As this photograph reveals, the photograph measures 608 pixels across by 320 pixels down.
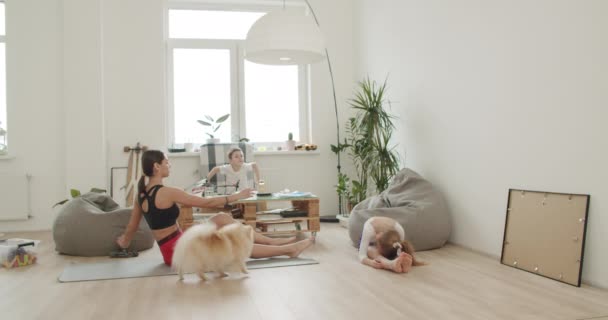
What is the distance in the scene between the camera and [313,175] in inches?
280

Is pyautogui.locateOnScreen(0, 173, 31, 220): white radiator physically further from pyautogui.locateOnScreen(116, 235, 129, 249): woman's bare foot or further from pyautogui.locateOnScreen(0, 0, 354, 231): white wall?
pyautogui.locateOnScreen(116, 235, 129, 249): woman's bare foot

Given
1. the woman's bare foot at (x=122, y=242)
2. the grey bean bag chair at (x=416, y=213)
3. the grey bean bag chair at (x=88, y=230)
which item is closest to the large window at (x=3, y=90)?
the grey bean bag chair at (x=88, y=230)

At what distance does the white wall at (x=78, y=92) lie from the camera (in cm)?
614

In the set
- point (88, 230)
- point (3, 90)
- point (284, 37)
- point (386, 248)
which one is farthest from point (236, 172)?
point (3, 90)

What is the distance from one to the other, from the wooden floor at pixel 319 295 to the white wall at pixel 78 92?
2434 mm

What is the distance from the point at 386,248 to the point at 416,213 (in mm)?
787

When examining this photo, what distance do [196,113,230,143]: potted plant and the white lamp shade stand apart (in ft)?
9.13

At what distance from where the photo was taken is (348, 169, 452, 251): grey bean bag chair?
176 inches

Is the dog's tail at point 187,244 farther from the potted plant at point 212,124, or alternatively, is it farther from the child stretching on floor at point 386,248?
the potted plant at point 212,124

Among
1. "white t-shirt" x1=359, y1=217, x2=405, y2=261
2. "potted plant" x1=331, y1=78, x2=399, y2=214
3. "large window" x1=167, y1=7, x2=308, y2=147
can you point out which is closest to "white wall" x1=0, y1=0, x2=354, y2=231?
"large window" x1=167, y1=7, x2=308, y2=147

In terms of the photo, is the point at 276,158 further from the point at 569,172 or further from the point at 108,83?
the point at 569,172

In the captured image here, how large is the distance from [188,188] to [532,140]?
4109 millimetres

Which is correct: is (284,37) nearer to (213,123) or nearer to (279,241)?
(279,241)

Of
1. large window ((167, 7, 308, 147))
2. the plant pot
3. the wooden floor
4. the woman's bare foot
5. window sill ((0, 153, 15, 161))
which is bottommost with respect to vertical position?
the wooden floor
